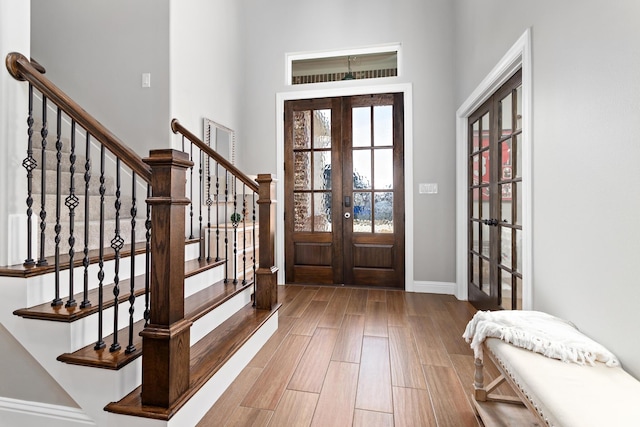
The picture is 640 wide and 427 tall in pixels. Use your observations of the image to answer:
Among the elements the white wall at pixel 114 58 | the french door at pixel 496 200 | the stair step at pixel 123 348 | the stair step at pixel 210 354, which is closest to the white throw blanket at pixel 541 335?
the french door at pixel 496 200

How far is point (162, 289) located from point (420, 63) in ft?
11.9

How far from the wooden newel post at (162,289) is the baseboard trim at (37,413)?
399 millimetres

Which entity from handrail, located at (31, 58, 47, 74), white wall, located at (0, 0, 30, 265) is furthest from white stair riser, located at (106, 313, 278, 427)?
handrail, located at (31, 58, 47, 74)

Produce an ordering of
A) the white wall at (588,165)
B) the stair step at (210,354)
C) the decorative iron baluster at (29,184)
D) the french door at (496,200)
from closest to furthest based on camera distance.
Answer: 1. the white wall at (588,165)
2. the stair step at (210,354)
3. the decorative iron baluster at (29,184)
4. the french door at (496,200)

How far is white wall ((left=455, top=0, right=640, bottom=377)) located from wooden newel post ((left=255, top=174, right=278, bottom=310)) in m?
1.76

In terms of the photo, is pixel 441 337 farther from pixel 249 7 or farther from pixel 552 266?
pixel 249 7

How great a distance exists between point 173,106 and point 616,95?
9.81ft

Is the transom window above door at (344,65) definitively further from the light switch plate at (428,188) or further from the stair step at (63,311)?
the stair step at (63,311)

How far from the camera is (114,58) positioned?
9.70 ft

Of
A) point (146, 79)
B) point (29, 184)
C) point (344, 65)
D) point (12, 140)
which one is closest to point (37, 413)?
point (29, 184)

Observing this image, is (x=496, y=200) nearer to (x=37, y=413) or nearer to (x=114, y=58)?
(x=37, y=413)

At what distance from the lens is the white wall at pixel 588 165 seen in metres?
1.17

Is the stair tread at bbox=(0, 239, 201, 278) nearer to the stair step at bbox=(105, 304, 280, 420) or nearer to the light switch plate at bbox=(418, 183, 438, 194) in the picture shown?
the stair step at bbox=(105, 304, 280, 420)

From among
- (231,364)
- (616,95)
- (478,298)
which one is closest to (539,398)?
(616,95)
